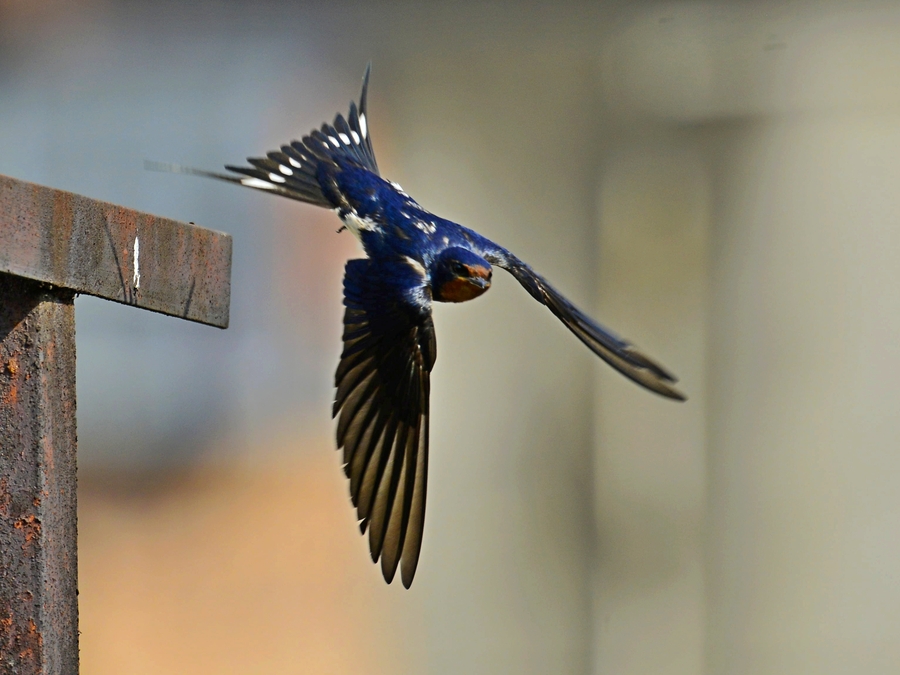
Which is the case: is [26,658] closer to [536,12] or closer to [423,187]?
[423,187]

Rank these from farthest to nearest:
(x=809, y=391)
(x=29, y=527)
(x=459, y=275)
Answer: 1. (x=809, y=391)
2. (x=459, y=275)
3. (x=29, y=527)

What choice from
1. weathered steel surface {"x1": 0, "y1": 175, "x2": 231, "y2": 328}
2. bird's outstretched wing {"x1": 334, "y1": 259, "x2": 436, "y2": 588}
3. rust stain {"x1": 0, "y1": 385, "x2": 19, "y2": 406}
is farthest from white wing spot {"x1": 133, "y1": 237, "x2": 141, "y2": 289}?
bird's outstretched wing {"x1": 334, "y1": 259, "x2": 436, "y2": 588}

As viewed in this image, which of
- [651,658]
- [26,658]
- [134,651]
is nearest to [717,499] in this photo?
[651,658]

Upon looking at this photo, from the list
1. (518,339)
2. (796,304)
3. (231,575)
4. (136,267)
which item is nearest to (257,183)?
(136,267)

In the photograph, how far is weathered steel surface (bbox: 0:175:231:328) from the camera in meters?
0.79

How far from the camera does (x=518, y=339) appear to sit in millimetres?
2545

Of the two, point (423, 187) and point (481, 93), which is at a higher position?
point (481, 93)

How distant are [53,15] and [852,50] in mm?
1957

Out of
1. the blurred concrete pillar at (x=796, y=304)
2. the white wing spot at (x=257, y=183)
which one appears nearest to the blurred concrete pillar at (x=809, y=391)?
the blurred concrete pillar at (x=796, y=304)

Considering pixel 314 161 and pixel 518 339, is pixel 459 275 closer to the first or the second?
pixel 314 161

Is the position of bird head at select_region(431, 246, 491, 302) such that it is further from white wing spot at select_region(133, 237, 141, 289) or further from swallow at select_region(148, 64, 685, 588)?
white wing spot at select_region(133, 237, 141, 289)

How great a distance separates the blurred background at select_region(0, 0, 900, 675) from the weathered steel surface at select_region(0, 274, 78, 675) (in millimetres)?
1665

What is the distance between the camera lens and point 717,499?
255 cm

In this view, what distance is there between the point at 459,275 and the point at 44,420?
626mm
